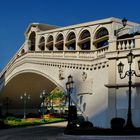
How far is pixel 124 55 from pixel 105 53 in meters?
2.11

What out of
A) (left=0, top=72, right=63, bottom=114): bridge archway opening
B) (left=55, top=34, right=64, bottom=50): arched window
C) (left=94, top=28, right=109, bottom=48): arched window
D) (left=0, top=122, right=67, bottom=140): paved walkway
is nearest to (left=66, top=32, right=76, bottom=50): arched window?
(left=55, top=34, right=64, bottom=50): arched window

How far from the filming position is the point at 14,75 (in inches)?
2255

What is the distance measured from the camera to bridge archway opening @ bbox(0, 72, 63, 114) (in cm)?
5840

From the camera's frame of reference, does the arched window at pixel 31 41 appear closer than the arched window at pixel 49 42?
No

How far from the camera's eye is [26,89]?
2594 inches

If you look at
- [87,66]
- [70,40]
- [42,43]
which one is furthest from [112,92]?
[42,43]

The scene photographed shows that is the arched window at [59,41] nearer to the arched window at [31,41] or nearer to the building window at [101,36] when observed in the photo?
the building window at [101,36]

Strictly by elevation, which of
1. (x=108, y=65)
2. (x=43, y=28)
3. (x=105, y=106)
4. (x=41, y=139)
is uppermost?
(x=43, y=28)

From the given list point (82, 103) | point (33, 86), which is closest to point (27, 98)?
point (33, 86)

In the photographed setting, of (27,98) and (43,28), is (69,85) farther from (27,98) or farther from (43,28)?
(27,98)

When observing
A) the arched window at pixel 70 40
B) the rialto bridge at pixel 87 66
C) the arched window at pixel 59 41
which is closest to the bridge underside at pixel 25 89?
the rialto bridge at pixel 87 66

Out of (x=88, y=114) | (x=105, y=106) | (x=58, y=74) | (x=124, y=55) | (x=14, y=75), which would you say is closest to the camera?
(x=124, y=55)

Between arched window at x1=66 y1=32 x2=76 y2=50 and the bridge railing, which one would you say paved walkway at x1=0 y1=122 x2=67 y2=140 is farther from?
arched window at x1=66 y1=32 x2=76 y2=50

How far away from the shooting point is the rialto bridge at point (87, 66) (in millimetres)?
28469
